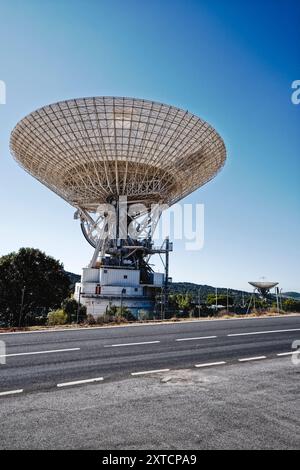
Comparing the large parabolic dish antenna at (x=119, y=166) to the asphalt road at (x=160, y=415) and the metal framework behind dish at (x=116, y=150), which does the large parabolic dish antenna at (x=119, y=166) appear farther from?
the asphalt road at (x=160, y=415)

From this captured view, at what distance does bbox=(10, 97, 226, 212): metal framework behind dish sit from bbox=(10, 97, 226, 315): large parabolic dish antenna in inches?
3.7

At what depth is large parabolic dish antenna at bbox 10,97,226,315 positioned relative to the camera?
31844mm

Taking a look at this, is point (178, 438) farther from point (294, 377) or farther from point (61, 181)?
point (61, 181)

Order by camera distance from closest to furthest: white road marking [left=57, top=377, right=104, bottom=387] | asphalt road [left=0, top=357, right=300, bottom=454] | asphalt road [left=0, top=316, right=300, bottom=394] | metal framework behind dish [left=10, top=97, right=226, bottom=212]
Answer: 1. asphalt road [left=0, top=357, right=300, bottom=454]
2. white road marking [left=57, top=377, right=104, bottom=387]
3. asphalt road [left=0, top=316, right=300, bottom=394]
4. metal framework behind dish [left=10, top=97, right=226, bottom=212]

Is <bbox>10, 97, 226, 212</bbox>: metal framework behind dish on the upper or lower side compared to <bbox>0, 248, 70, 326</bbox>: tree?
upper

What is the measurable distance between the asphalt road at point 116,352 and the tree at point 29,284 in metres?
33.0

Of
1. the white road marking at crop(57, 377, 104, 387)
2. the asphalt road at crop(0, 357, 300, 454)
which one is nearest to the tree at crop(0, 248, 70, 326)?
the white road marking at crop(57, 377, 104, 387)

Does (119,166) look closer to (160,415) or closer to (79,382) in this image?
(79,382)

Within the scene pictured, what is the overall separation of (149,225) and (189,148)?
518 inches

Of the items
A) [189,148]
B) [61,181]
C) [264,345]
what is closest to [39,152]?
[61,181]

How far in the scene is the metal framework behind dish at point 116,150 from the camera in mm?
31422

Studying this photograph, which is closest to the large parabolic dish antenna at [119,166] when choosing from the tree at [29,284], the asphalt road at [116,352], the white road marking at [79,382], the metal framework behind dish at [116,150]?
the metal framework behind dish at [116,150]

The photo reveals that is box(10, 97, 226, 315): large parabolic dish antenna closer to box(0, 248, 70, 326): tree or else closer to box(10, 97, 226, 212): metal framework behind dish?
box(10, 97, 226, 212): metal framework behind dish

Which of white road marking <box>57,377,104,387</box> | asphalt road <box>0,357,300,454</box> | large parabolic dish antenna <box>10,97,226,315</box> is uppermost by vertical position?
large parabolic dish antenna <box>10,97,226,315</box>
